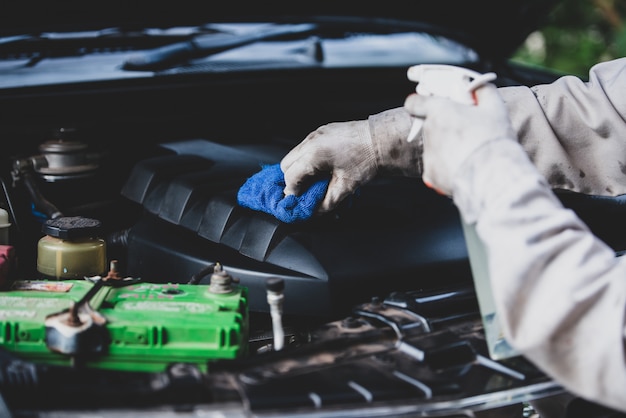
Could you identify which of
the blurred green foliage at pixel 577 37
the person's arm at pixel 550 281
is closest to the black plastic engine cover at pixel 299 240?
the person's arm at pixel 550 281

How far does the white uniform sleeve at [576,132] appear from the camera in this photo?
5.01 feet

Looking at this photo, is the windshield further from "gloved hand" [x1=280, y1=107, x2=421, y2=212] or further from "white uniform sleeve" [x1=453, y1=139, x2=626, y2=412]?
"white uniform sleeve" [x1=453, y1=139, x2=626, y2=412]

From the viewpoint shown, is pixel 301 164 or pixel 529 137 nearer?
pixel 301 164

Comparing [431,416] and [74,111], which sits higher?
[74,111]

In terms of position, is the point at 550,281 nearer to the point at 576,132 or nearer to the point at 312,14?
the point at 576,132

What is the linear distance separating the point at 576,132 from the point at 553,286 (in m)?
0.66

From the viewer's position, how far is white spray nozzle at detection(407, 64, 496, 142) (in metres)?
1.15

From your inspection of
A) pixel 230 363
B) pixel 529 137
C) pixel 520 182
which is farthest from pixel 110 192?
pixel 520 182

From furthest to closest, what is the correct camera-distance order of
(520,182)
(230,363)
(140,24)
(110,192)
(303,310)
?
(140,24) → (110,192) → (303,310) → (230,363) → (520,182)

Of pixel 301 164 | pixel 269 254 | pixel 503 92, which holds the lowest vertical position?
pixel 269 254

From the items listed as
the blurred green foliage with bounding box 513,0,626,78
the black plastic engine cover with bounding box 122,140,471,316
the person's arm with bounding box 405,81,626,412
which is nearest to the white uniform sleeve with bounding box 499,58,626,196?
the black plastic engine cover with bounding box 122,140,471,316

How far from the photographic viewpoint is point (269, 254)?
4.42 ft

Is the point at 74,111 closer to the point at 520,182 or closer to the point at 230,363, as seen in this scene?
the point at 230,363

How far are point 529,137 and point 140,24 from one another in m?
1.03
